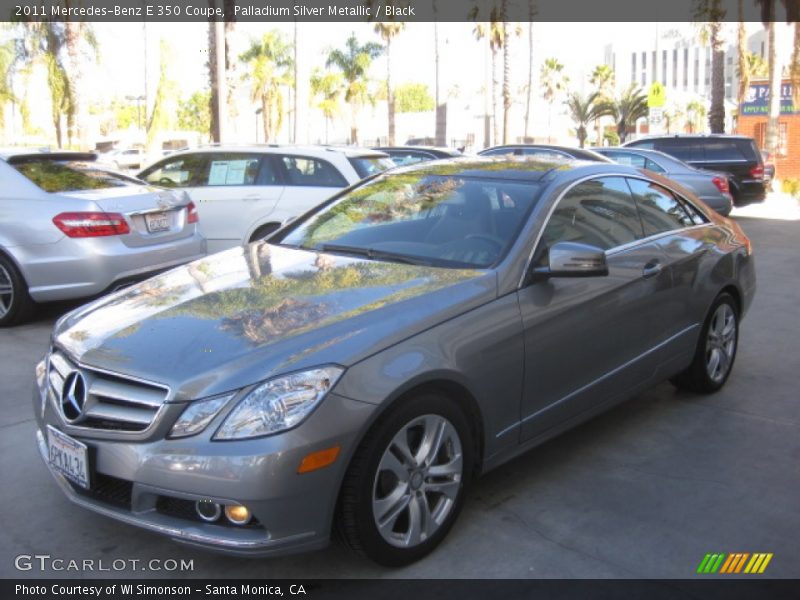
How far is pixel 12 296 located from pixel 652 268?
528 cm

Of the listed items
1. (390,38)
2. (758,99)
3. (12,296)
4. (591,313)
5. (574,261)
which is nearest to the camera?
(574,261)

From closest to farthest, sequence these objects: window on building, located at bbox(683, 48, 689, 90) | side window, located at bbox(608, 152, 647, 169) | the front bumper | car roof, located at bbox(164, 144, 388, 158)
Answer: the front bumper → car roof, located at bbox(164, 144, 388, 158) → side window, located at bbox(608, 152, 647, 169) → window on building, located at bbox(683, 48, 689, 90)

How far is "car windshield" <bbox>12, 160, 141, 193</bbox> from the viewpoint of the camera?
7156mm

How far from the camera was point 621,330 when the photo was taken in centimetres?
439

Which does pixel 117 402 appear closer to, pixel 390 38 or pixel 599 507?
pixel 599 507

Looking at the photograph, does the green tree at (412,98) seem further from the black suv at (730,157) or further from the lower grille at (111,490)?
the lower grille at (111,490)

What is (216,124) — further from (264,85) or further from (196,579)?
(264,85)

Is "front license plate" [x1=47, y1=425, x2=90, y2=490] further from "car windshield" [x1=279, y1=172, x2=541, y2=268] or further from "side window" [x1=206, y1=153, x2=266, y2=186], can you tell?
"side window" [x1=206, y1=153, x2=266, y2=186]

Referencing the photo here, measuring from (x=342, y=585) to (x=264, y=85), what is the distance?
50.9 metres

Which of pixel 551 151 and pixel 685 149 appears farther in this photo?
pixel 685 149

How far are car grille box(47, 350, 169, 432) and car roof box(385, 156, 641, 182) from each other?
88.6 inches

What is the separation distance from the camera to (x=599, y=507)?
12.8 feet

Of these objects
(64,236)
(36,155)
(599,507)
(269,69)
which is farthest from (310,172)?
(269,69)
